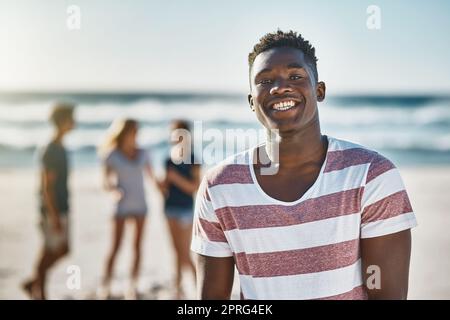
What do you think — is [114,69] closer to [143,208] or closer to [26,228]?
[26,228]

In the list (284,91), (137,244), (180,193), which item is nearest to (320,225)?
(284,91)

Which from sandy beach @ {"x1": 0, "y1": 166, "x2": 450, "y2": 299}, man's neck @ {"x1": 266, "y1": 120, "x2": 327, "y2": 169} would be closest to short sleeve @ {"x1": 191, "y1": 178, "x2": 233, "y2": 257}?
man's neck @ {"x1": 266, "y1": 120, "x2": 327, "y2": 169}

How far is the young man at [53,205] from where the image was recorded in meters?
5.36

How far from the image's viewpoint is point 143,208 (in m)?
6.14

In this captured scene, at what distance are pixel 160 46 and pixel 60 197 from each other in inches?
518

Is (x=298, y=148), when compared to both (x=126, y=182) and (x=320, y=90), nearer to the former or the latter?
(x=320, y=90)

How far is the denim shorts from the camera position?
5930mm

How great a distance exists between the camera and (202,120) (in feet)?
72.5

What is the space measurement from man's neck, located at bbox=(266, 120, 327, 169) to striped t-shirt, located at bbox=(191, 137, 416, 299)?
0.24 feet

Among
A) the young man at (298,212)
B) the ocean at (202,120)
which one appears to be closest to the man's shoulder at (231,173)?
the young man at (298,212)

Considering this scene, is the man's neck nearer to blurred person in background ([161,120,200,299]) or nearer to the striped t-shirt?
the striped t-shirt

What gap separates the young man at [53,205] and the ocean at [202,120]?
9697 millimetres

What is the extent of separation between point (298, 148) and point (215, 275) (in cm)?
51
